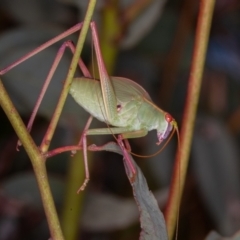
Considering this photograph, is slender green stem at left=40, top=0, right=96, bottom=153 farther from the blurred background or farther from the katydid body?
the blurred background

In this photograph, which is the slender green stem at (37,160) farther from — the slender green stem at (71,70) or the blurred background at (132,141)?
the blurred background at (132,141)

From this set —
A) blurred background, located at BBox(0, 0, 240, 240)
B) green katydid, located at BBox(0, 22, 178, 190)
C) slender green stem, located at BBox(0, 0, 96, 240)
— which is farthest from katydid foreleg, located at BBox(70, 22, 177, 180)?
blurred background, located at BBox(0, 0, 240, 240)

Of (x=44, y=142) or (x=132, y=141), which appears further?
(x=132, y=141)

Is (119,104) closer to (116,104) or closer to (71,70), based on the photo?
(116,104)

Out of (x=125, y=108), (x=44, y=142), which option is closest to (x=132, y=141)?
(x=125, y=108)

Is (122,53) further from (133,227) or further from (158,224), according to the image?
(158,224)
